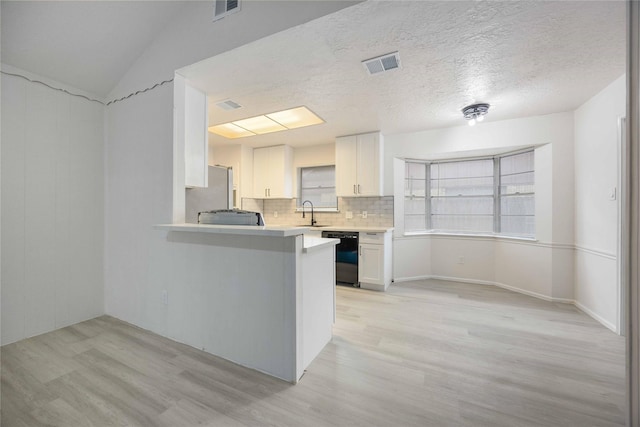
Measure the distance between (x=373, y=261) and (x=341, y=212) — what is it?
1.28 m

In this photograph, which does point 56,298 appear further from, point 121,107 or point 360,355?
point 360,355

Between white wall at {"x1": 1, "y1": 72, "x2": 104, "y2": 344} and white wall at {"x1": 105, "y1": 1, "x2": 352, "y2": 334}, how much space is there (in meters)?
0.15

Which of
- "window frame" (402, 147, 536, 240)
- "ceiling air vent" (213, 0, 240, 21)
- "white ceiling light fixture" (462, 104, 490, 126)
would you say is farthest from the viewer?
"window frame" (402, 147, 536, 240)

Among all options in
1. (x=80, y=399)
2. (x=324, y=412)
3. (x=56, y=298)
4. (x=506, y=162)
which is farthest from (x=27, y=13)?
(x=506, y=162)

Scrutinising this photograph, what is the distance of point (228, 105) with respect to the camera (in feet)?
10.1

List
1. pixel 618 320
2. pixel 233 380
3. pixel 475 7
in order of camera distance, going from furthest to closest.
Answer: pixel 618 320 < pixel 233 380 < pixel 475 7

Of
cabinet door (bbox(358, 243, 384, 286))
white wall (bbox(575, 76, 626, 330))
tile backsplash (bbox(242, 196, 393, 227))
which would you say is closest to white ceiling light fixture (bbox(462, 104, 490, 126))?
white wall (bbox(575, 76, 626, 330))

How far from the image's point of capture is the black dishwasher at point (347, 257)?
4.03 metres

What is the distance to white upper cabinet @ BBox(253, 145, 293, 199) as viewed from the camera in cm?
493

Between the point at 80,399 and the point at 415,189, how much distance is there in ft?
15.7

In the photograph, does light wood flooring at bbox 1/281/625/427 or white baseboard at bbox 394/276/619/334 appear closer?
light wood flooring at bbox 1/281/625/427

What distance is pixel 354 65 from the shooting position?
2.27m

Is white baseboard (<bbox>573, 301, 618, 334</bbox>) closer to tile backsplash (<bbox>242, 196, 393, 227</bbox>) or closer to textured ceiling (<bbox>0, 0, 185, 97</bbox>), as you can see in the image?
tile backsplash (<bbox>242, 196, 393, 227</bbox>)

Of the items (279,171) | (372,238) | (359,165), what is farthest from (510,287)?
(279,171)
